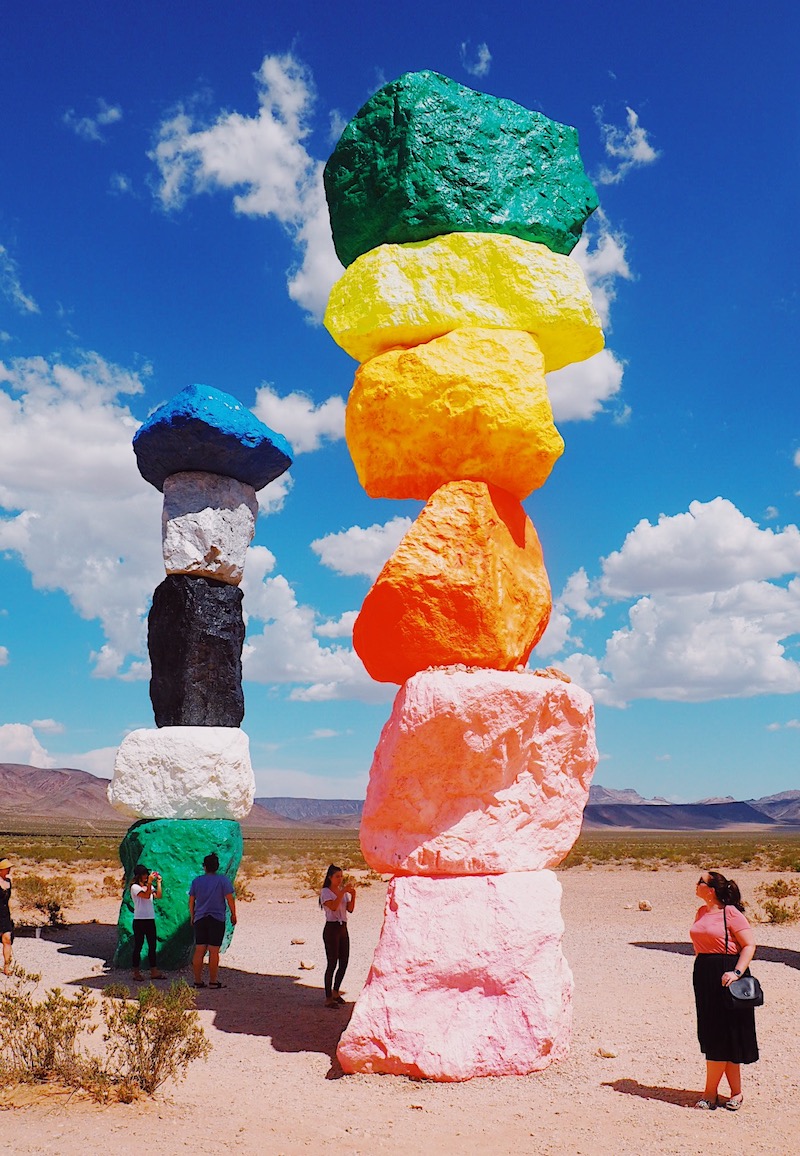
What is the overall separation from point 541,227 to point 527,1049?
5.64 m

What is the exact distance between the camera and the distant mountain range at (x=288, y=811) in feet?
353

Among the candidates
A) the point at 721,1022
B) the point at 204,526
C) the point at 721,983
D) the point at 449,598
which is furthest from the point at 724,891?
the point at 204,526

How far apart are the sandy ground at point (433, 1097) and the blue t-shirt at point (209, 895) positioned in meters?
0.69

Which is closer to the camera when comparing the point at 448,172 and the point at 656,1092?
the point at 656,1092

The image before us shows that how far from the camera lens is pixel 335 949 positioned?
24.8 ft

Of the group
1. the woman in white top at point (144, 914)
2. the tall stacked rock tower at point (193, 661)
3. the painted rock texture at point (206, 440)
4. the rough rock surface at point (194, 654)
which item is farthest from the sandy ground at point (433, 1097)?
the painted rock texture at point (206, 440)

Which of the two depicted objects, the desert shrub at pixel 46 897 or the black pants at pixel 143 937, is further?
the desert shrub at pixel 46 897

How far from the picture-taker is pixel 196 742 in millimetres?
9406

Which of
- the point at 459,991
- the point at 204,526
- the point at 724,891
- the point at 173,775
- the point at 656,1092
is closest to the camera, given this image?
the point at 724,891

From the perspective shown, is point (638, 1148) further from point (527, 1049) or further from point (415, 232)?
point (415, 232)

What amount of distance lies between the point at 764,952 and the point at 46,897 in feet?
34.1

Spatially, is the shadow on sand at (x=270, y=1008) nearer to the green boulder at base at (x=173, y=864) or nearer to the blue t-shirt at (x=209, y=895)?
the green boulder at base at (x=173, y=864)

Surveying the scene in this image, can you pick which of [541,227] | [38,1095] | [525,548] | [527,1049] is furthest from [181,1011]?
[541,227]

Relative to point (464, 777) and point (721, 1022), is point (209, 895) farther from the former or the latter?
point (721, 1022)
